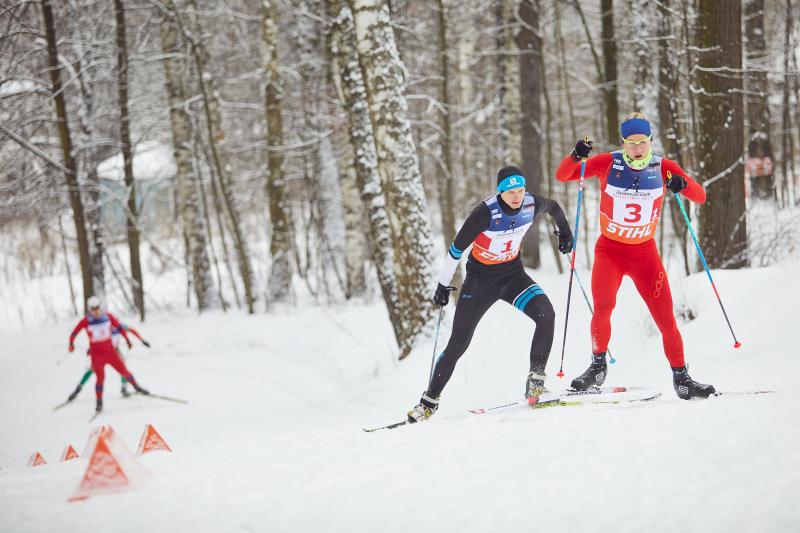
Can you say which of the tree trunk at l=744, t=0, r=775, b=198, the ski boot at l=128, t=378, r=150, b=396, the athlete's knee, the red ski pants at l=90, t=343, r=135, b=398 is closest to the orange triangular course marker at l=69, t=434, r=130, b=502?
the athlete's knee

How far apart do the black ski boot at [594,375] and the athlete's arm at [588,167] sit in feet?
4.79

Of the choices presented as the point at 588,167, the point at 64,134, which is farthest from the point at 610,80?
the point at 64,134

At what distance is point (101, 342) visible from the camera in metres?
9.61

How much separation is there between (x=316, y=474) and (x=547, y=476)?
124 cm

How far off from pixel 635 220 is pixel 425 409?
2.25 m

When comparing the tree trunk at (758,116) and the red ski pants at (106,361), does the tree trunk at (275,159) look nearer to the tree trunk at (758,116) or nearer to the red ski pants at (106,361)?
the red ski pants at (106,361)

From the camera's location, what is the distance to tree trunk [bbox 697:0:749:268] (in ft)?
23.0

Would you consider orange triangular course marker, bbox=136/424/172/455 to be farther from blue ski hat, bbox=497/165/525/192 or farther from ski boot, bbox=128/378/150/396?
ski boot, bbox=128/378/150/396

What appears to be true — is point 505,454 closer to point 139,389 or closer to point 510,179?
point 510,179

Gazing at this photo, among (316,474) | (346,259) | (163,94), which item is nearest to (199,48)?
(163,94)

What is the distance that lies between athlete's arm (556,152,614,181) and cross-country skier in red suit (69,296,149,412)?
760 centimetres

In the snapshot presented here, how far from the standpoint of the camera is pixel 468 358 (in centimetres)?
759

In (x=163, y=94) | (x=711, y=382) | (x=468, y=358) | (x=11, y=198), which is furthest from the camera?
(x=163, y=94)

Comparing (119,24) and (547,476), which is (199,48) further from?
(547,476)
